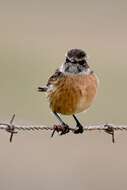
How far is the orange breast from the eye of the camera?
853 centimetres

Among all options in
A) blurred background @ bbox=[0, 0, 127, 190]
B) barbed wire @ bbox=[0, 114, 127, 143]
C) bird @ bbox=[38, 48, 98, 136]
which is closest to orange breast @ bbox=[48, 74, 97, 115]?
bird @ bbox=[38, 48, 98, 136]

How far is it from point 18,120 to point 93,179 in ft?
6.29

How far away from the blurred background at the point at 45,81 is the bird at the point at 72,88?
2171 mm

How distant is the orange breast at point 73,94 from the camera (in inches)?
336

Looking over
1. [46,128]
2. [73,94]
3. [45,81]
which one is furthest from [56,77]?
[45,81]

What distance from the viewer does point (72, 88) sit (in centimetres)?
860

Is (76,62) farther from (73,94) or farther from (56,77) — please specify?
(73,94)

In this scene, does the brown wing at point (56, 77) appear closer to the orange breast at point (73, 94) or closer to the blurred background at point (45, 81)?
the orange breast at point (73, 94)

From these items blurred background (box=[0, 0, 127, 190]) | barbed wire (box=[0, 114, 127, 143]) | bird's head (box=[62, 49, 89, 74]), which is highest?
bird's head (box=[62, 49, 89, 74])

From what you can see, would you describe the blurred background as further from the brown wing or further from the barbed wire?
the barbed wire

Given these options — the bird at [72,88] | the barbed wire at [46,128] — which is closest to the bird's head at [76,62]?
the bird at [72,88]

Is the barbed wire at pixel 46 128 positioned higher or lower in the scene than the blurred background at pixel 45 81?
higher

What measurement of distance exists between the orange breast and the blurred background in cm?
221

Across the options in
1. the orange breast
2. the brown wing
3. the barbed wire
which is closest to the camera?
the barbed wire
